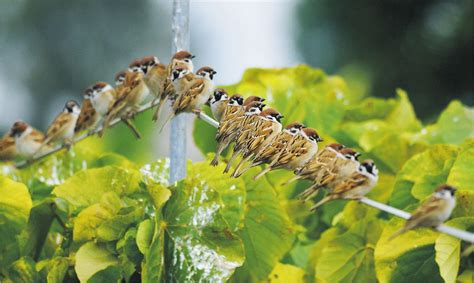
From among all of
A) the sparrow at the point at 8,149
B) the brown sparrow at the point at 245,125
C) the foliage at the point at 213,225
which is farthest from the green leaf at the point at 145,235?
the sparrow at the point at 8,149

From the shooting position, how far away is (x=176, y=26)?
1.42 meters

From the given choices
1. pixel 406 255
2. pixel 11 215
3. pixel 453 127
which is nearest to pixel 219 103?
pixel 406 255

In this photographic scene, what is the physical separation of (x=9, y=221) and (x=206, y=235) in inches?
16.2

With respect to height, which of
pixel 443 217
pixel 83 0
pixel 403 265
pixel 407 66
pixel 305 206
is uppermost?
pixel 443 217

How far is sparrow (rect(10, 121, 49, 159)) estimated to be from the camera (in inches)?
68.1

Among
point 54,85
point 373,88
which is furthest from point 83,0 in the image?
point 373,88

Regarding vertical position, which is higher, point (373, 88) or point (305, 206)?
point (305, 206)

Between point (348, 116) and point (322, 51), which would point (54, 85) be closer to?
point (322, 51)

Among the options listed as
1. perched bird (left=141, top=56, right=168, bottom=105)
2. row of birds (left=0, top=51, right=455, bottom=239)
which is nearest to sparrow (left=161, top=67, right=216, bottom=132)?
row of birds (left=0, top=51, right=455, bottom=239)

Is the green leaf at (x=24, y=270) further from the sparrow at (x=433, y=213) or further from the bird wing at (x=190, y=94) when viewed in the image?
the sparrow at (x=433, y=213)

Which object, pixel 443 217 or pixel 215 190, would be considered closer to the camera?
pixel 443 217

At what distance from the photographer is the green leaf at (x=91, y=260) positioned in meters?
1.28

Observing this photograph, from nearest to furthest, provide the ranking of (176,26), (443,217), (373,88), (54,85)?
(443,217) → (176,26) → (373,88) → (54,85)

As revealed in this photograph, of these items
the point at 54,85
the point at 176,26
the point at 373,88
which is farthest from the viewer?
the point at 54,85
